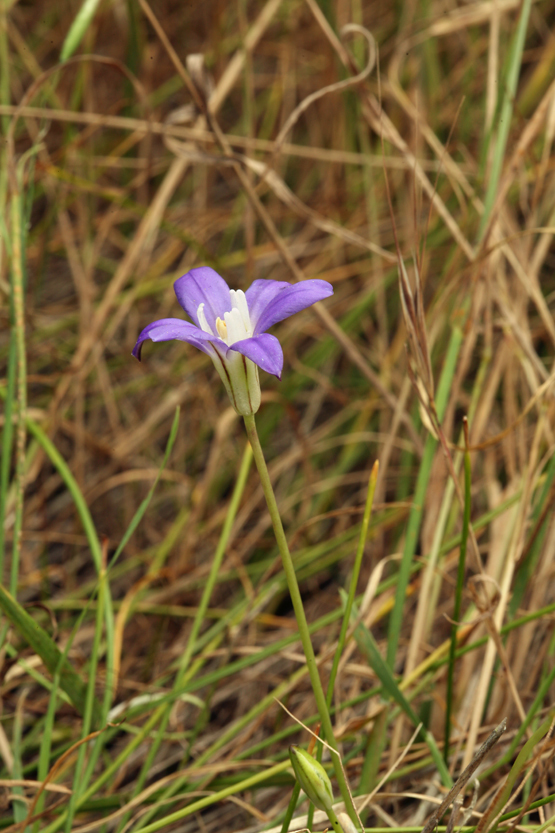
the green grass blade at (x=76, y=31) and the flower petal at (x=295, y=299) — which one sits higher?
the green grass blade at (x=76, y=31)

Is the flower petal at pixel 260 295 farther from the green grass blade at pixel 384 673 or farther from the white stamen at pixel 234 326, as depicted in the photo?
the green grass blade at pixel 384 673

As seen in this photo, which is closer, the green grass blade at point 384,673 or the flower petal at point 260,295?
the flower petal at point 260,295

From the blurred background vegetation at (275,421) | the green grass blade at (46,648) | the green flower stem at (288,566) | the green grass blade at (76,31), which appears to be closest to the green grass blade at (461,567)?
the blurred background vegetation at (275,421)

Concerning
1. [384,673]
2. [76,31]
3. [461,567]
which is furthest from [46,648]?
[76,31]

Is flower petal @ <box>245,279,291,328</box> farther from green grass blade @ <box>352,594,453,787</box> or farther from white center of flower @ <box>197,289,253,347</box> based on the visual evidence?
green grass blade @ <box>352,594,453,787</box>

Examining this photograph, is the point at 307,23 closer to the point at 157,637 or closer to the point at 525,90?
the point at 525,90

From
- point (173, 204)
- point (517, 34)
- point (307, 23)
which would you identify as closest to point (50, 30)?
point (173, 204)
